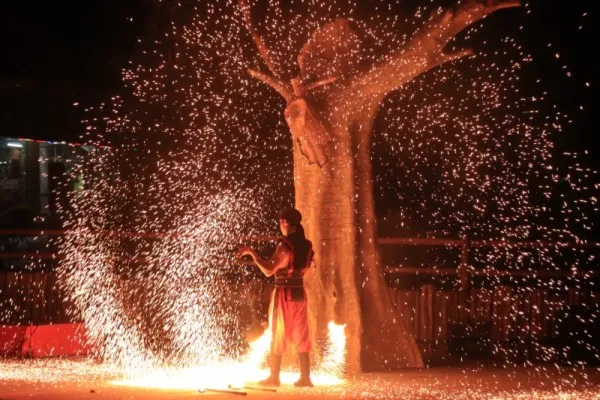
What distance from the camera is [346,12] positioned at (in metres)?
18.3

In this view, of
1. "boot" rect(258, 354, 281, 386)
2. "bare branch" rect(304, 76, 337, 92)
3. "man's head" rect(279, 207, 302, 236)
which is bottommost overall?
"boot" rect(258, 354, 281, 386)

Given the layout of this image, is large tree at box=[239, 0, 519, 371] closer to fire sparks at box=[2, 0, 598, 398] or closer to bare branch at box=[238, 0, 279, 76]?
bare branch at box=[238, 0, 279, 76]

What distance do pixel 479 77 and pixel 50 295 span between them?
30.3ft

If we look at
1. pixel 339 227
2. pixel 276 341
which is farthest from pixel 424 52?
pixel 276 341

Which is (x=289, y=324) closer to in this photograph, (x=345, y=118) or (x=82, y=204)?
(x=345, y=118)

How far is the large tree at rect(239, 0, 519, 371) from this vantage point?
12.4 m

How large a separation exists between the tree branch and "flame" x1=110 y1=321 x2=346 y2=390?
2931 mm

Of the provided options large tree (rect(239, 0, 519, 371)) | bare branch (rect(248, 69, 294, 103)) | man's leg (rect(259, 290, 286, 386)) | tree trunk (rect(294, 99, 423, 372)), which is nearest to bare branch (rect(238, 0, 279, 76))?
large tree (rect(239, 0, 519, 371))

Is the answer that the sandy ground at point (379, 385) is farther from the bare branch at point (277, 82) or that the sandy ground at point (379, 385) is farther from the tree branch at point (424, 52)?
the tree branch at point (424, 52)

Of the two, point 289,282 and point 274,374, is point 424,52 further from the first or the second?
point 274,374

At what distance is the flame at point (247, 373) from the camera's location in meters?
11.5

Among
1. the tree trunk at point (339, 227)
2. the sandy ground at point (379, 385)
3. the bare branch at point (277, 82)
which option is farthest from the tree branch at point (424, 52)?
the sandy ground at point (379, 385)

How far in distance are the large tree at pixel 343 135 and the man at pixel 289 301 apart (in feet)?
4.62

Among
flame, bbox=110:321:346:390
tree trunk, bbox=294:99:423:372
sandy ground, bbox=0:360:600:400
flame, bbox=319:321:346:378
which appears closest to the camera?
sandy ground, bbox=0:360:600:400
